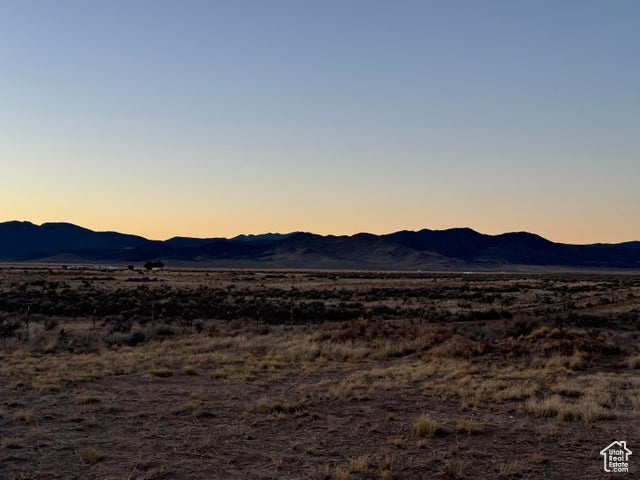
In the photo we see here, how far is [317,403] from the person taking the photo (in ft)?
41.3

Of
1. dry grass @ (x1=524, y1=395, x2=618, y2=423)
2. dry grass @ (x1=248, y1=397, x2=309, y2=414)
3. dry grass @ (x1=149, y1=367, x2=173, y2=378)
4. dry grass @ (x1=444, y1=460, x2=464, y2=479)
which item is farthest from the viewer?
dry grass @ (x1=149, y1=367, x2=173, y2=378)

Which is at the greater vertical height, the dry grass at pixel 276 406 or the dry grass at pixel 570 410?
the dry grass at pixel 570 410

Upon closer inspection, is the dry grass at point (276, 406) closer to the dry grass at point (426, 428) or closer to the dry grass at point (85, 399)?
the dry grass at point (426, 428)

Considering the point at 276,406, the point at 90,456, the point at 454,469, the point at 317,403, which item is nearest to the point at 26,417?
the point at 90,456

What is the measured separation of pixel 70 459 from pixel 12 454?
0.88 meters

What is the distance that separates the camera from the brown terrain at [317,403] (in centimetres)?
876

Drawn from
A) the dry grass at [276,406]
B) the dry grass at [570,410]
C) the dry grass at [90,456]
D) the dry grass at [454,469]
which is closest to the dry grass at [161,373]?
the dry grass at [276,406]

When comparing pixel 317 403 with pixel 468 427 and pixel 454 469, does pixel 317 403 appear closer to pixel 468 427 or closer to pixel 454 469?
pixel 468 427

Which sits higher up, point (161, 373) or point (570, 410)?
point (570, 410)

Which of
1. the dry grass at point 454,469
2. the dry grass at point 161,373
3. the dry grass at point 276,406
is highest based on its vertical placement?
the dry grass at point 454,469

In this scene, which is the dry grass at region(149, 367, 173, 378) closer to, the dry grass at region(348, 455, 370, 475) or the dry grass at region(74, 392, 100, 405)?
the dry grass at region(74, 392, 100, 405)

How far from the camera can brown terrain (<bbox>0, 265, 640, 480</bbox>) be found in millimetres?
8758

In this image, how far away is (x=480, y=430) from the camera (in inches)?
405

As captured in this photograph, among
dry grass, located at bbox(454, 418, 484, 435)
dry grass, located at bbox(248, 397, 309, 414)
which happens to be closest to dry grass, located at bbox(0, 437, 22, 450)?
dry grass, located at bbox(248, 397, 309, 414)
